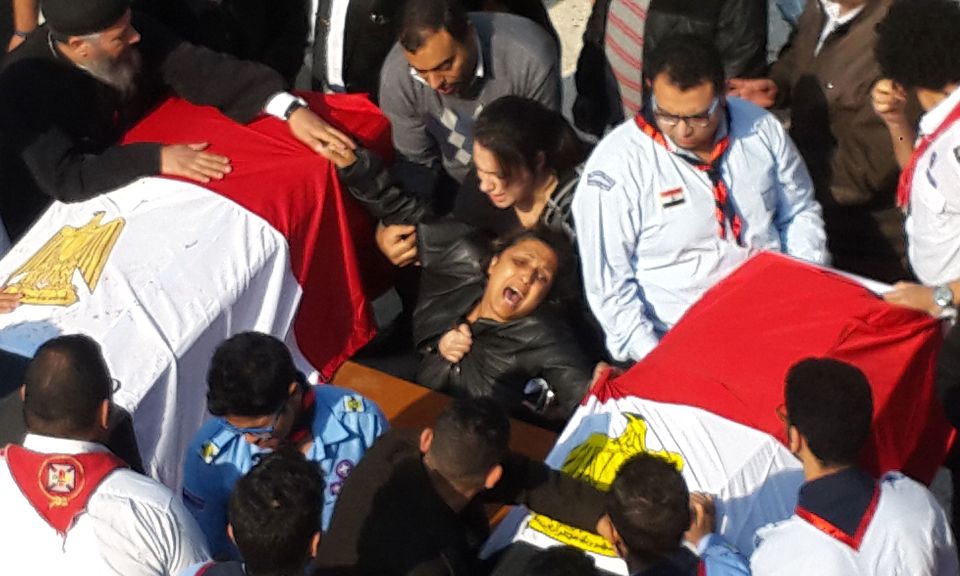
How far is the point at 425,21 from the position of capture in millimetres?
4371

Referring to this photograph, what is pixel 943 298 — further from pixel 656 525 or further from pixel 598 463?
pixel 656 525

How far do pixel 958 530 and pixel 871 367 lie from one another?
0.88 meters

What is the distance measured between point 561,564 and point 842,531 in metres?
0.69

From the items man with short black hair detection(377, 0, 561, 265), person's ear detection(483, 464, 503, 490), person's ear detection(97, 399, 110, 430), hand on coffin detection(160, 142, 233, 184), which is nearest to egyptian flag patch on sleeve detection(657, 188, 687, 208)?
man with short black hair detection(377, 0, 561, 265)

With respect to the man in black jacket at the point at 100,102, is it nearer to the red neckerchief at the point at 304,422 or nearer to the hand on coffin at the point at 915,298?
the red neckerchief at the point at 304,422

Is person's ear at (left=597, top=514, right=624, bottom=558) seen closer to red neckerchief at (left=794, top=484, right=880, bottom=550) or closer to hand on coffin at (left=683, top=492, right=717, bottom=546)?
hand on coffin at (left=683, top=492, right=717, bottom=546)

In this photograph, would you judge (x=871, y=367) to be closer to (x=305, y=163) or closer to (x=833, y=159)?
(x=833, y=159)

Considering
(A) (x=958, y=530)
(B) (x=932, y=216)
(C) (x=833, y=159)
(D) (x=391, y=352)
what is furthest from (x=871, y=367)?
(D) (x=391, y=352)

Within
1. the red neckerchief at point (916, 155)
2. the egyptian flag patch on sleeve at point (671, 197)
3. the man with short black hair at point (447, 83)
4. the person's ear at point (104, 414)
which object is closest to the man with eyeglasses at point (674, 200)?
the egyptian flag patch on sleeve at point (671, 197)

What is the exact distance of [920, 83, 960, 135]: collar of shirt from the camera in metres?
3.67

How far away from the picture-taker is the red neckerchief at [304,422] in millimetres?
3363

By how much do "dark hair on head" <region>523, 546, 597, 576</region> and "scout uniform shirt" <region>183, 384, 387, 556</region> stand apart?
0.84 meters

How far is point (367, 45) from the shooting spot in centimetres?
514

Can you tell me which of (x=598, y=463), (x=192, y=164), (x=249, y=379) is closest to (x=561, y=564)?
(x=598, y=463)
